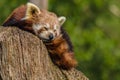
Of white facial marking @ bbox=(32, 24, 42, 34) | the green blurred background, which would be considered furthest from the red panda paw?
the green blurred background

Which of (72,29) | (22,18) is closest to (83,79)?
(22,18)

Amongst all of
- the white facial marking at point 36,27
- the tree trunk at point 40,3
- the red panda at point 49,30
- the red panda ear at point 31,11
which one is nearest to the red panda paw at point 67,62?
the red panda at point 49,30

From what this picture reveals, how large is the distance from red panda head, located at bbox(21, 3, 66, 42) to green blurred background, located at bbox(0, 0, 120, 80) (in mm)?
7339

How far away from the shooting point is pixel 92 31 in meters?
17.1

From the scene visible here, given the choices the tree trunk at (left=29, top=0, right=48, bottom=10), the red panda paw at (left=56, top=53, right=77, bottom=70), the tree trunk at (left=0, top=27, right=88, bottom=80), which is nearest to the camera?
the tree trunk at (left=0, top=27, right=88, bottom=80)

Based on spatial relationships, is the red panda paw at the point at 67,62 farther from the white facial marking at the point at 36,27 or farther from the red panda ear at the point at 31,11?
the red panda ear at the point at 31,11

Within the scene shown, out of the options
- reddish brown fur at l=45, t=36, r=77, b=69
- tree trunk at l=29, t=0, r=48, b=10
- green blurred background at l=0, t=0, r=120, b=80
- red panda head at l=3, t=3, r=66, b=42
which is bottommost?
green blurred background at l=0, t=0, r=120, b=80

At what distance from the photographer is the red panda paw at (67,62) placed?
720cm

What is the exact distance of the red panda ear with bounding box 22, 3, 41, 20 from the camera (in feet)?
26.2

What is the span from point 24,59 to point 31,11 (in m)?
1.39

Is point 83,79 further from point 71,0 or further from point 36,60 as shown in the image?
point 71,0

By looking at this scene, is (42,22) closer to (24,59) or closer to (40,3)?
(40,3)

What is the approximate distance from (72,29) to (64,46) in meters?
9.16

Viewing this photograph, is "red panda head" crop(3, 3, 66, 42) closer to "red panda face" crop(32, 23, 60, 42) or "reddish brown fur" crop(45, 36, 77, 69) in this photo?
"red panda face" crop(32, 23, 60, 42)
